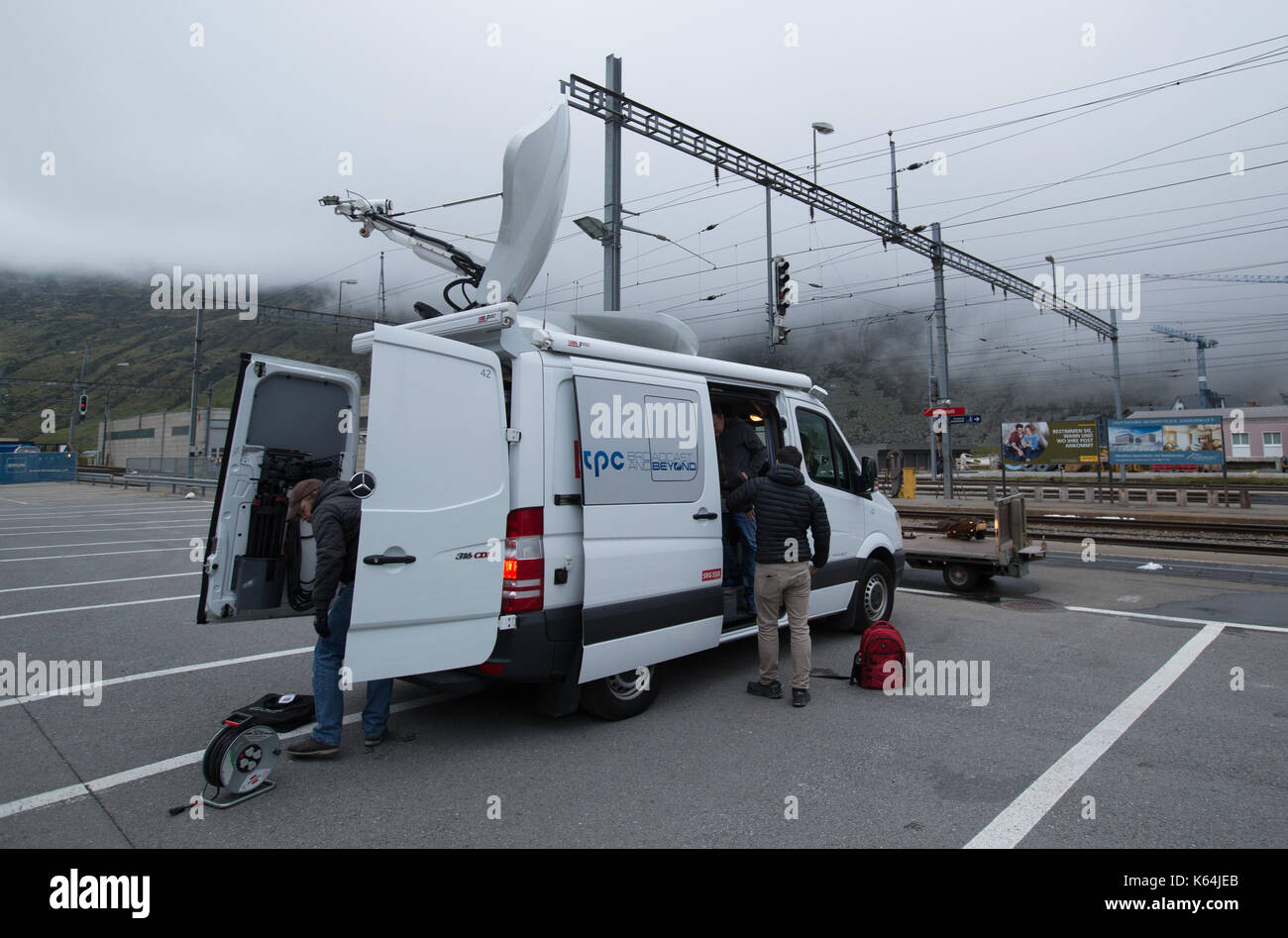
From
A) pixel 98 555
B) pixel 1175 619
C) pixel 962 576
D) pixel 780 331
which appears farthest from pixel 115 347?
pixel 1175 619

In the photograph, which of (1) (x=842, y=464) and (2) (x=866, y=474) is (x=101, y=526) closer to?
(1) (x=842, y=464)

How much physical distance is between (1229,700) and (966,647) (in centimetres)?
197

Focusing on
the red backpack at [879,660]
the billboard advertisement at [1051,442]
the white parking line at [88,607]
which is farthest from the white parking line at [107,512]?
the billboard advertisement at [1051,442]

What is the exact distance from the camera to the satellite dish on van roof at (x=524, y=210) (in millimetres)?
5789

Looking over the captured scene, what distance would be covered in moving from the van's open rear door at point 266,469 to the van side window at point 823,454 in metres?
3.84

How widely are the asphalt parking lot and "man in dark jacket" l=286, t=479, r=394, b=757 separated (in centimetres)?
17

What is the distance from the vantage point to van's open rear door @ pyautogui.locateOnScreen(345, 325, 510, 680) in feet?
11.7

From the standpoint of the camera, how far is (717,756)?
4133 millimetres

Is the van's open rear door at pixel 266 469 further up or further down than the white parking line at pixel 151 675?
further up

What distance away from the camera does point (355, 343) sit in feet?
13.6

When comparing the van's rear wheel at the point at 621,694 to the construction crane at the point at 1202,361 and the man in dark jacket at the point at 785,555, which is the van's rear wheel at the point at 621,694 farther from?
the construction crane at the point at 1202,361

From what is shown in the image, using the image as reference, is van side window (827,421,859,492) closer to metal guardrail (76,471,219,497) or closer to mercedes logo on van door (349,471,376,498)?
mercedes logo on van door (349,471,376,498)
